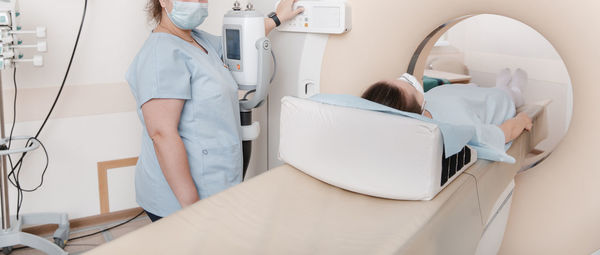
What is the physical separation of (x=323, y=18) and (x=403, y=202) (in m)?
0.96

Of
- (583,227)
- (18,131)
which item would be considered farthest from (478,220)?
(18,131)

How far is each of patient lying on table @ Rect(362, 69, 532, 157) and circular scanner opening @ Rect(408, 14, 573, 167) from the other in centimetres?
50

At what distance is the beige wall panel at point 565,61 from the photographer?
4.58ft

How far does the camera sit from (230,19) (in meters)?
1.78

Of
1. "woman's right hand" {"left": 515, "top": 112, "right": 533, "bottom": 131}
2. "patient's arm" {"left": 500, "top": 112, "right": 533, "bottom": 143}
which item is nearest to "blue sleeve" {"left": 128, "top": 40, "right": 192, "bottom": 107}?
"patient's arm" {"left": 500, "top": 112, "right": 533, "bottom": 143}

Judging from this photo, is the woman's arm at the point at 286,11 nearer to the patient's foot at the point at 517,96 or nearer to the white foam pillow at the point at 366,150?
the white foam pillow at the point at 366,150

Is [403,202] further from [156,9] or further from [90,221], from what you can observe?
[90,221]

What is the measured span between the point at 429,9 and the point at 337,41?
1.22 feet

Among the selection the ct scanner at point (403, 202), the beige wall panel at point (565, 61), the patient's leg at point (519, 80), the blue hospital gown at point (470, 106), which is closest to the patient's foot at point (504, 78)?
the patient's leg at point (519, 80)

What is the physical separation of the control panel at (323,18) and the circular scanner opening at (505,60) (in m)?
0.76

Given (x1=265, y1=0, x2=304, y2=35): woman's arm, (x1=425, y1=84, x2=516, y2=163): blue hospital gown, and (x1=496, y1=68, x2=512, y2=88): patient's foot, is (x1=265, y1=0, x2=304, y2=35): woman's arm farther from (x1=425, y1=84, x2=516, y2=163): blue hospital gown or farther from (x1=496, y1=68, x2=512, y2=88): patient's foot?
(x1=496, y1=68, x2=512, y2=88): patient's foot

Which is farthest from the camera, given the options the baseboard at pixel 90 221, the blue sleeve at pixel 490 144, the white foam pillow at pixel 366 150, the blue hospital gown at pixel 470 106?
the baseboard at pixel 90 221

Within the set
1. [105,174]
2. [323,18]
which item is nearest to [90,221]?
[105,174]

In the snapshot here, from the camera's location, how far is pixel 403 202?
1.08 m
